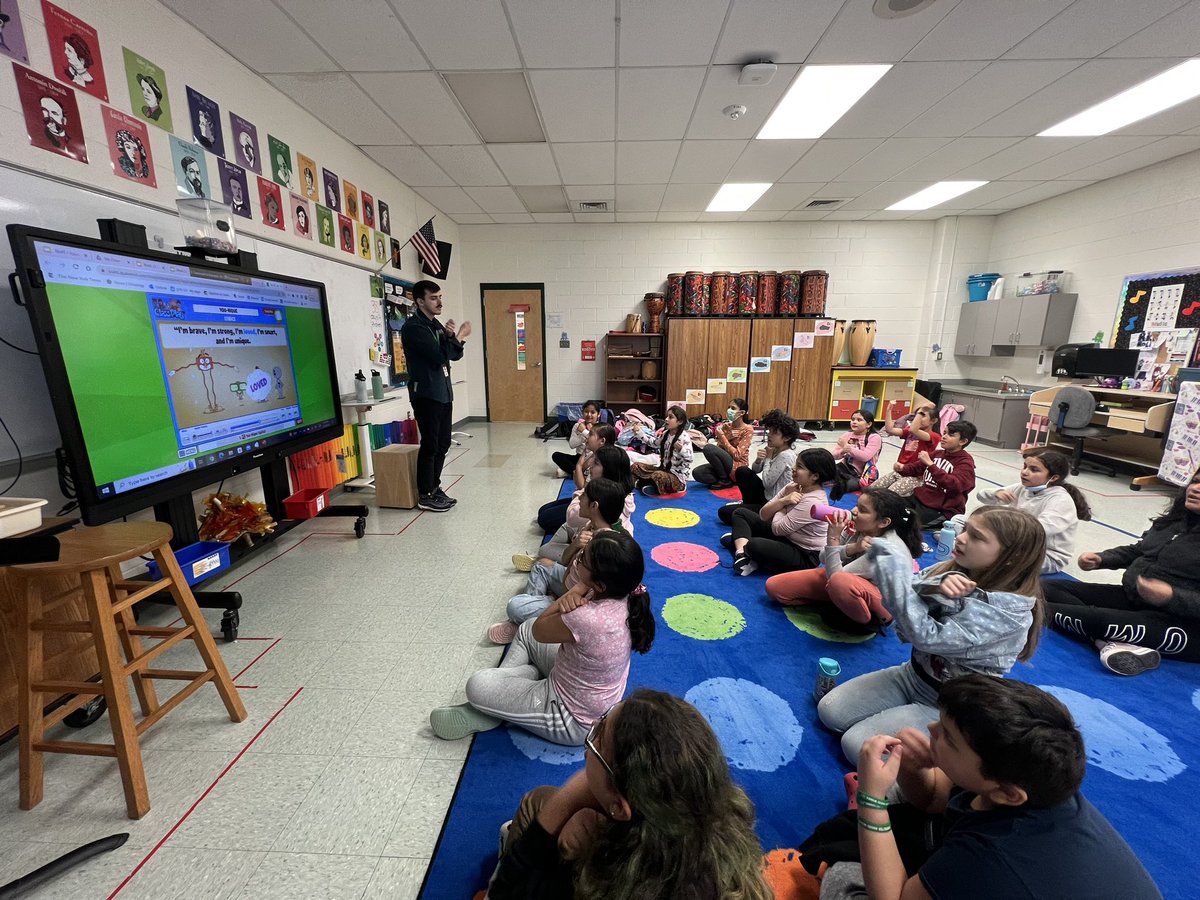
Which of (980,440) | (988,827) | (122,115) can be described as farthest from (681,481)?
(980,440)

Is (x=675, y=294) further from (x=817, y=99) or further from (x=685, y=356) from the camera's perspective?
(x=817, y=99)

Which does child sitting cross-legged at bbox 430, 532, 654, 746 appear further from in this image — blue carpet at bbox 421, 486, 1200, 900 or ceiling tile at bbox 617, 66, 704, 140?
ceiling tile at bbox 617, 66, 704, 140

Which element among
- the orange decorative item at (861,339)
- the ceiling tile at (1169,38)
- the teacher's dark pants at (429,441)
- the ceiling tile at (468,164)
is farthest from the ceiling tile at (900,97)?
the teacher's dark pants at (429,441)

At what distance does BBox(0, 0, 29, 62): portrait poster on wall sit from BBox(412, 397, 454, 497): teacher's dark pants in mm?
2362

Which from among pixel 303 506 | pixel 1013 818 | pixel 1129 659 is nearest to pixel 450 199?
pixel 303 506

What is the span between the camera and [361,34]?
272 centimetres

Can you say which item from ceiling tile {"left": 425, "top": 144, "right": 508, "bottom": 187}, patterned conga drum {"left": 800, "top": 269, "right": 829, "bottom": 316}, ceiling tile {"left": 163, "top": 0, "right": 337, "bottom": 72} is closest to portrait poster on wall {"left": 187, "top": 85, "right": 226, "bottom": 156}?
ceiling tile {"left": 163, "top": 0, "right": 337, "bottom": 72}

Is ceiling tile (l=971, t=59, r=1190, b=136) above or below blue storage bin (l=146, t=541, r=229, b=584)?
above

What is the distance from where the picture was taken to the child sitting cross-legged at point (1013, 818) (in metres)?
0.76

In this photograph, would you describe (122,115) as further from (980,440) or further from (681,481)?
(980,440)

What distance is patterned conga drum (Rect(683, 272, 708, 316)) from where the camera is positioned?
685 centimetres

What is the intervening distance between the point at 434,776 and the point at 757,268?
24.3 ft

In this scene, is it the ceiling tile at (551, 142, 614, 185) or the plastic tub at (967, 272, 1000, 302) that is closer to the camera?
the ceiling tile at (551, 142, 614, 185)

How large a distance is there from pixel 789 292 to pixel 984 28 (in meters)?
4.23
